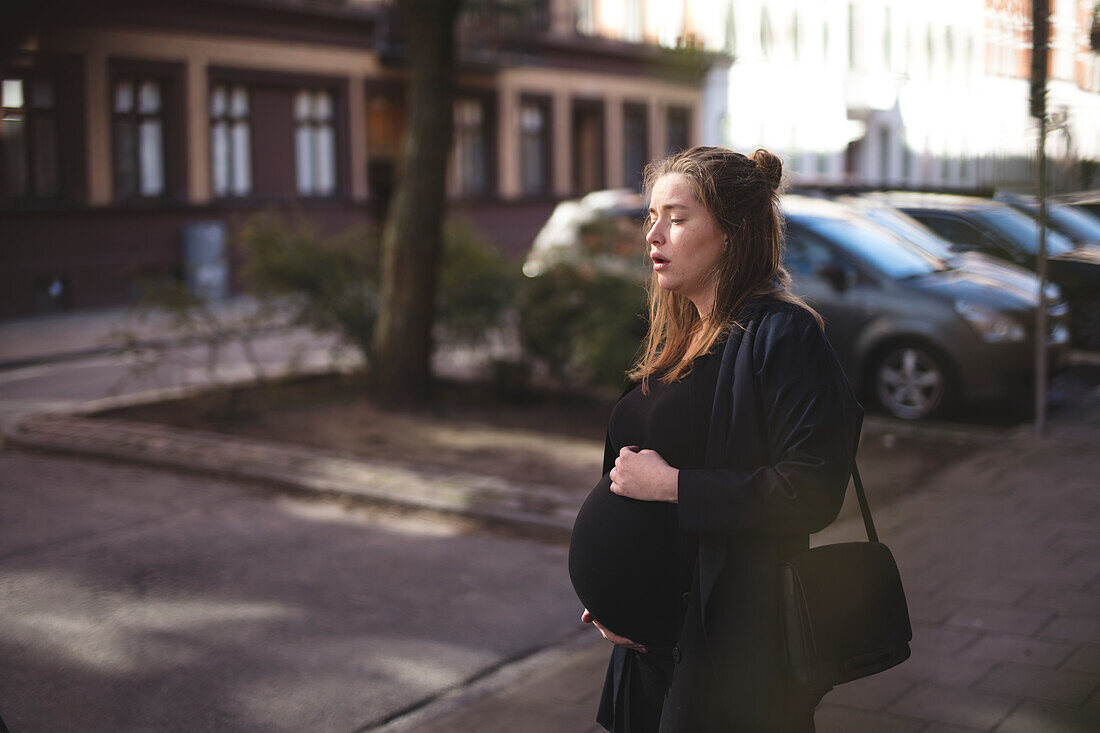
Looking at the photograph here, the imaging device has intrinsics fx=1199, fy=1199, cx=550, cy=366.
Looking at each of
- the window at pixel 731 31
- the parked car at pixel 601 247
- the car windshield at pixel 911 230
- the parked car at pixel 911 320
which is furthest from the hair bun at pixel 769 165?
the window at pixel 731 31

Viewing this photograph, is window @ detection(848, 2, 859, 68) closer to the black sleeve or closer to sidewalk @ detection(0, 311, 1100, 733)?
sidewalk @ detection(0, 311, 1100, 733)

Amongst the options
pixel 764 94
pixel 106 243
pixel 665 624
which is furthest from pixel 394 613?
pixel 764 94

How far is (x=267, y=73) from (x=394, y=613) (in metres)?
19.9

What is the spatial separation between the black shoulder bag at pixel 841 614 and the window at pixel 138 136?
64.3 ft

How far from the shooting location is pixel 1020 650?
4.42 metres

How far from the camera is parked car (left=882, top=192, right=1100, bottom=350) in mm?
10719

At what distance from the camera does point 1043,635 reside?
180 inches

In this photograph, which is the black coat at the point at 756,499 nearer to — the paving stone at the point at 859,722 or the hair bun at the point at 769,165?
the hair bun at the point at 769,165

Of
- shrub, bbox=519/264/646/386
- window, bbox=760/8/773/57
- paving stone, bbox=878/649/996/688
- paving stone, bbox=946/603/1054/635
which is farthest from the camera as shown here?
window, bbox=760/8/773/57

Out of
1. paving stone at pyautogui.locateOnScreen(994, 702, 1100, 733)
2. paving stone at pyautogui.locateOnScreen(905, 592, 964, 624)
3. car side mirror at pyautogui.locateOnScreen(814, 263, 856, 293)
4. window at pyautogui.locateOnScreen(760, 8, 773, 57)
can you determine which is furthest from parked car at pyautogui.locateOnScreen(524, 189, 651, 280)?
window at pyautogui.locateOnScreen(760, 8, 773, 57)

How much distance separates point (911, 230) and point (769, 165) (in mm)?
8679

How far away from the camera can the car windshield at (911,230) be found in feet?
33.5

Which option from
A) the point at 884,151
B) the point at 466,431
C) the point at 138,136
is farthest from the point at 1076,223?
the point at 884,151

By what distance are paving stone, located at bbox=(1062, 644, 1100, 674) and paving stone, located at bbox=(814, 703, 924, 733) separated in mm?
781
